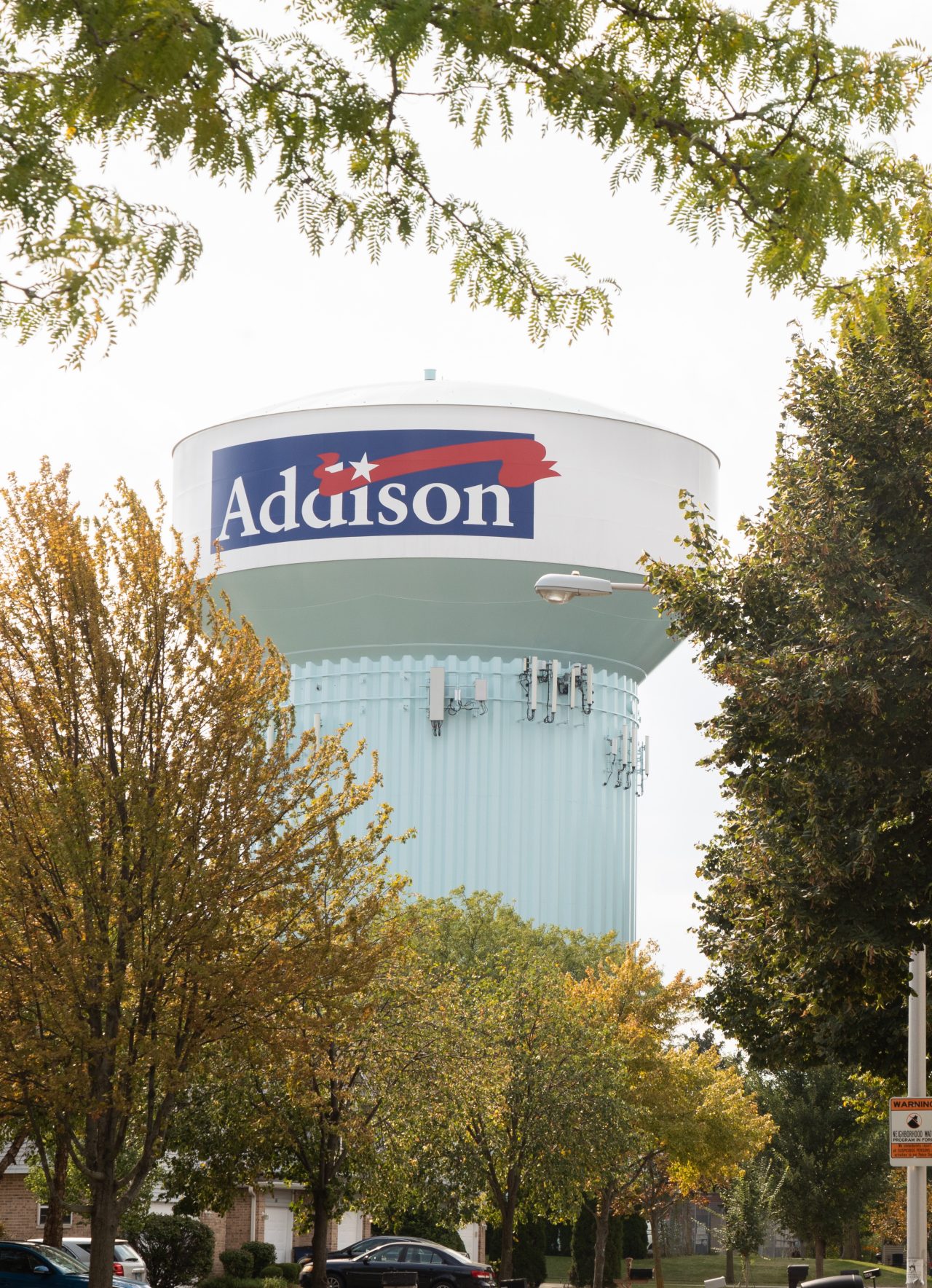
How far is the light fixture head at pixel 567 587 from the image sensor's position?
18844mm

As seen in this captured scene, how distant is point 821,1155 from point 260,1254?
1952cm

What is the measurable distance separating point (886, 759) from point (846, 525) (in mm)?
1986

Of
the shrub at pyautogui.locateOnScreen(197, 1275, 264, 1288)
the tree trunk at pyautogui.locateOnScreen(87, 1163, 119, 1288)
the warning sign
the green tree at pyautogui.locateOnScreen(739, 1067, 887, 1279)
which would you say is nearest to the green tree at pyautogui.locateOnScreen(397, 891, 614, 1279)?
the shrub at pyautogui.locateOnScreen(197, 1275, 264, 1288)

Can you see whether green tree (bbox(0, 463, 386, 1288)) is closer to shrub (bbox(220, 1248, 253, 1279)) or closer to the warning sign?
the warning sign

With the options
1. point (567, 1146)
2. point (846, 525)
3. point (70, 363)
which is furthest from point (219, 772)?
point (567, 1146)

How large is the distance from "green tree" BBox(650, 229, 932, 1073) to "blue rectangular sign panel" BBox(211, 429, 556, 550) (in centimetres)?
2483

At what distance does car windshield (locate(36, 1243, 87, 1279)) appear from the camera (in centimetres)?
2441

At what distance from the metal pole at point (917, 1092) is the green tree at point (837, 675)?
0.98 metres

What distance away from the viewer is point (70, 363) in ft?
20.9

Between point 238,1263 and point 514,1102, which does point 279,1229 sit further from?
point 514,1102

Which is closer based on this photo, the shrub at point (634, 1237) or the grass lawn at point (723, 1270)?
the grass lawn at point (723, 1270)

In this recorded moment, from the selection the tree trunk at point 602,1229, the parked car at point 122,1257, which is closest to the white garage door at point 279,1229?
the tree trunk at point 602,1229

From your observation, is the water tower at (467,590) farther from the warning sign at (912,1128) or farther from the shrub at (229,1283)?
the warning sign at (912,1128)

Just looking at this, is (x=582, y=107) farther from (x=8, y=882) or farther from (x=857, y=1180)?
(x=857, y=1180)
